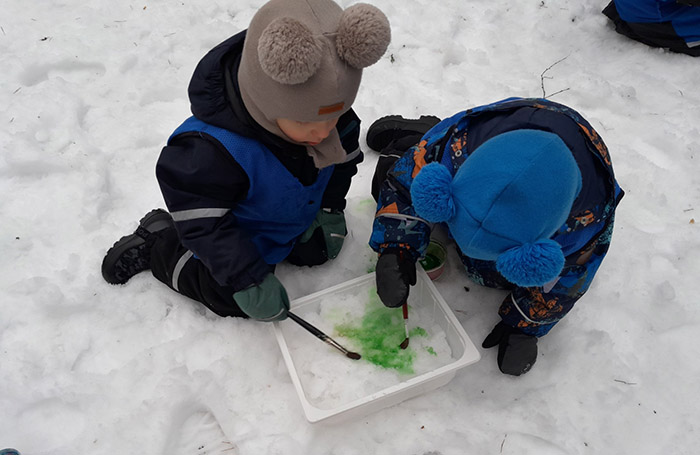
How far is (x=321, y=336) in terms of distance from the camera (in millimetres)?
1390

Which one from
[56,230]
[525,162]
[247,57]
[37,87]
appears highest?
[247,57]

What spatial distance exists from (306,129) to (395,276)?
0.47 metres

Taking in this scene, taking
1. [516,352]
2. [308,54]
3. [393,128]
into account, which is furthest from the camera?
[393,128]

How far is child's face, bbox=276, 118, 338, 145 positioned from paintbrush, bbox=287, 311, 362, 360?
1.62 feet

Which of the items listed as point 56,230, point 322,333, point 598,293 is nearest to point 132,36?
point 56,230

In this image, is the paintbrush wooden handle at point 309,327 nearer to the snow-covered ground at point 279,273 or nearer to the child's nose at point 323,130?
the snow-covered ground at point 279,273

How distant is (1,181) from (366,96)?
1.37 metres

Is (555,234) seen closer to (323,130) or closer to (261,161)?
(323,130)

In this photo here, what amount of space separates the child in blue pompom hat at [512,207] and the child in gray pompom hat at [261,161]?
24 centimetres

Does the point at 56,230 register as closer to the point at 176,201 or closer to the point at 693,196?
the point at 176,201

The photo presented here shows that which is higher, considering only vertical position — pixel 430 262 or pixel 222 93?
pixel 222 93

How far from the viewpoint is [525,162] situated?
92 centimetres

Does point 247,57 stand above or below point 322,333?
above

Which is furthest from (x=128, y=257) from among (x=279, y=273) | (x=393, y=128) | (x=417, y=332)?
(x=393, y=128)
